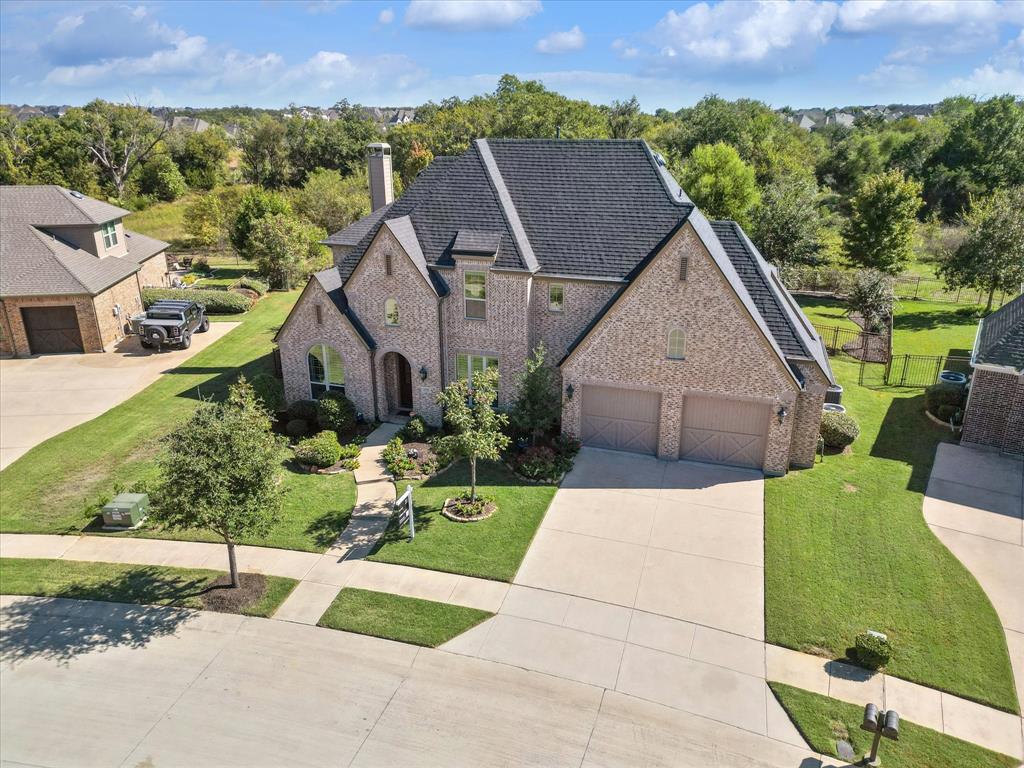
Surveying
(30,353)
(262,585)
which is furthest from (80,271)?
(262,585)

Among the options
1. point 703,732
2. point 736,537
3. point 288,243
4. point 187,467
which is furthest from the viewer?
point 288,243

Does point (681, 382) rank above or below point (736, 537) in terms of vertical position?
above

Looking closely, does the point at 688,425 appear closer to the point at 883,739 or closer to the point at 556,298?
the point at 556,298

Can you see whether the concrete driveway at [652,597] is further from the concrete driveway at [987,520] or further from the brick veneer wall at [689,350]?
the concrete driveway at [987,520]

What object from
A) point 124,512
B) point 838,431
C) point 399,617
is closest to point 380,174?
point 124,512

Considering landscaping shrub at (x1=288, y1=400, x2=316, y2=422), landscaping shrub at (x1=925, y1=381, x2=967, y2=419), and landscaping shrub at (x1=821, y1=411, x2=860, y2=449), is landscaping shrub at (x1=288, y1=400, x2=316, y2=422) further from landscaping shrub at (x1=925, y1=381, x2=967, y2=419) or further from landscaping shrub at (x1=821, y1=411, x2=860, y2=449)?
landscaping shrub at (x1=925, y1=381, x2=967, y2=419)

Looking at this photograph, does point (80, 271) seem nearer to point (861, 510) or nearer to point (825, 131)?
point (861, 510)
